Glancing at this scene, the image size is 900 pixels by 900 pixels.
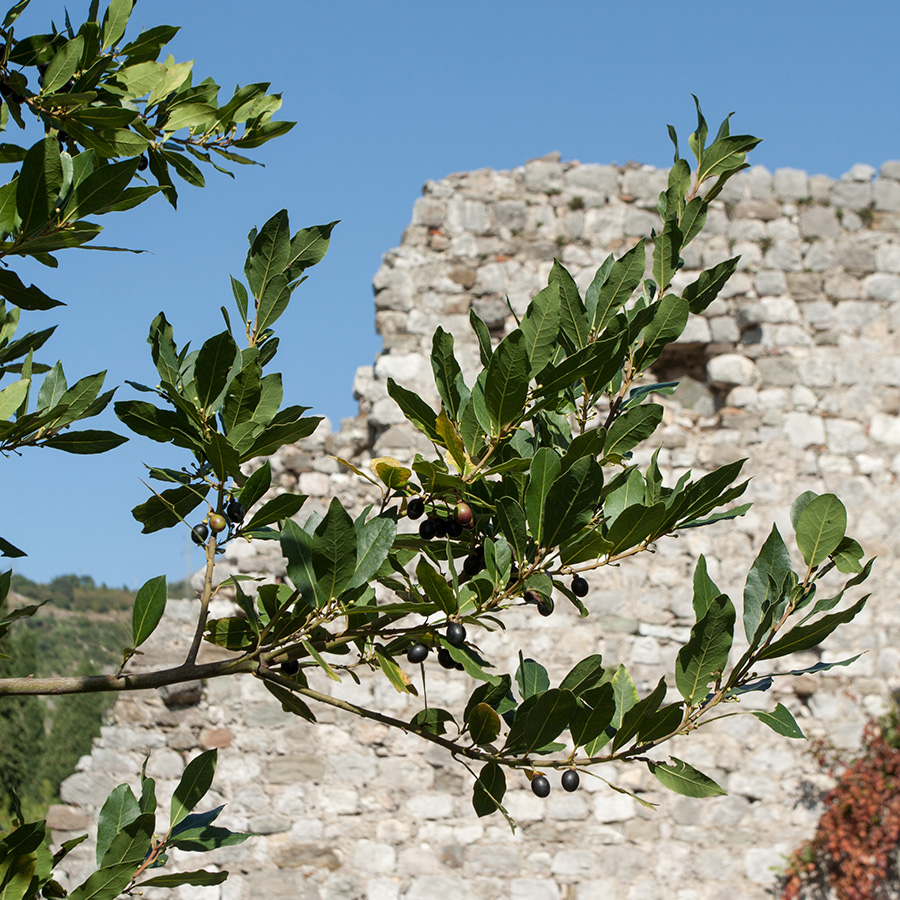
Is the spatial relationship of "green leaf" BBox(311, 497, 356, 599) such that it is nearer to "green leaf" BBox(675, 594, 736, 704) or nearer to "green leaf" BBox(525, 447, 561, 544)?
"green leaf" BBox(525, 447, 561, 544)

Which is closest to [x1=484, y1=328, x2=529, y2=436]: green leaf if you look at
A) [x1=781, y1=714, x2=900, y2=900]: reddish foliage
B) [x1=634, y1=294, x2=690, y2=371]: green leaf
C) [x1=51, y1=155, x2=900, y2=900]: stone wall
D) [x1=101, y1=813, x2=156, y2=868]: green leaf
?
[x1=634, y1=294, x2=690, y2=371]: green leaf

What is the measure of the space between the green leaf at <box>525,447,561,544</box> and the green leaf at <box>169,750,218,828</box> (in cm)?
72

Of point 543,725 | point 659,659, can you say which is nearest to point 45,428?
point 543,725

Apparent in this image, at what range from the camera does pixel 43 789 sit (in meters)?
8.02

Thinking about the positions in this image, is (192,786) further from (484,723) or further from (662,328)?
(662,328)

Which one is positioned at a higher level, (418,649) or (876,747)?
(876,747)

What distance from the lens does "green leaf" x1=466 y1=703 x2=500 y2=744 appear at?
1415 mm

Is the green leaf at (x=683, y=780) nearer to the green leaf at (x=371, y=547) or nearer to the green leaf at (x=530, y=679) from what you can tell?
the green leaf at (x=530, y=679)

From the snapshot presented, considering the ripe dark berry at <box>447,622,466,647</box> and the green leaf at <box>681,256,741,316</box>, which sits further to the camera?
the green leaf at <box>681,256,741,316</box>

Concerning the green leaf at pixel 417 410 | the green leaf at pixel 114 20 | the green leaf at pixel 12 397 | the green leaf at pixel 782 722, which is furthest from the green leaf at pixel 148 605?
the green leaf at pixel 114 20

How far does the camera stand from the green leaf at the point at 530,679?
1.52 m

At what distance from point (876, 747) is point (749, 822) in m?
0.73

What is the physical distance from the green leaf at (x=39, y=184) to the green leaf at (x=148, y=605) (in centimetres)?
56

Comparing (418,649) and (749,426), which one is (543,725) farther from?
(749,426)
